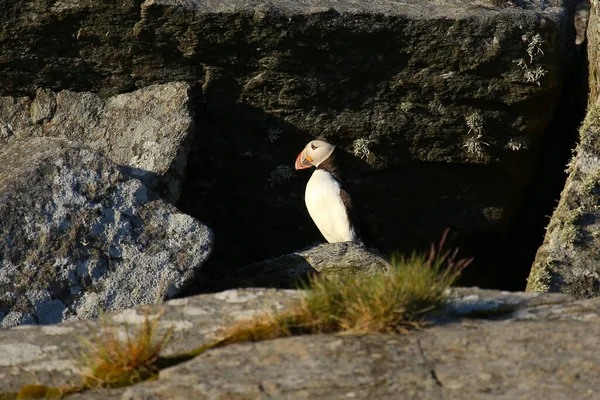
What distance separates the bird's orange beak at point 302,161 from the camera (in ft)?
31.7

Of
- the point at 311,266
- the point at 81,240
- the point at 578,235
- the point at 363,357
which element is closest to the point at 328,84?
the point at 311,266

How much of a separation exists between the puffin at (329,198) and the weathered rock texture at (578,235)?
6.74ft

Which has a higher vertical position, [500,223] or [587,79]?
[587,79]

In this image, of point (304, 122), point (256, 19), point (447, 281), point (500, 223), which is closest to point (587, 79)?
point (500, 223)

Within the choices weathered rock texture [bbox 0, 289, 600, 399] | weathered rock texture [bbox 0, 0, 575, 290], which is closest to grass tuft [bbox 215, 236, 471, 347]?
weathered rock texture [bbox 0, 289, 600, 399]

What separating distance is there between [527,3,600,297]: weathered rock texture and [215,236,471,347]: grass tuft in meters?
3.97

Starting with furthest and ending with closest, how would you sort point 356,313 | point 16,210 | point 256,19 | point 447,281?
1. point 256,19
2. point 16,210
3. point 447,281
4. point 356,313

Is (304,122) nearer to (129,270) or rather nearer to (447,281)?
(129,270)

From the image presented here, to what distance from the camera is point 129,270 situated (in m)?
7.76

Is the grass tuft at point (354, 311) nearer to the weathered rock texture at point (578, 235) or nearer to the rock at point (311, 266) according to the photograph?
the rock at point (311, 266)

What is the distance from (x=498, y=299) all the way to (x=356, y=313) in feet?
3.30

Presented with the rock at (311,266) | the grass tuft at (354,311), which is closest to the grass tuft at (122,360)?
the grass tuft at (354,311)

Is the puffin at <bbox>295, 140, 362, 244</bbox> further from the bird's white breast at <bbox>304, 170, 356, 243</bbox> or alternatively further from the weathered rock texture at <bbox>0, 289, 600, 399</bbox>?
the weathered rock texture at <bbox>0, 289, 600, 399</bbox>

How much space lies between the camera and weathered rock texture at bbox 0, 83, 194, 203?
29.1 ft
